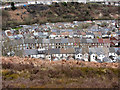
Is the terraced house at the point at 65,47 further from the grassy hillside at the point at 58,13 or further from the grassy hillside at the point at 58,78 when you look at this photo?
the grassy hillside at the point at 58,78

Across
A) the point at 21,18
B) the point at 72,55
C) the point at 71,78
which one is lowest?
the point at 72,55

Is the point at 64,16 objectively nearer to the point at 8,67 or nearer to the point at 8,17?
the point at 8,17

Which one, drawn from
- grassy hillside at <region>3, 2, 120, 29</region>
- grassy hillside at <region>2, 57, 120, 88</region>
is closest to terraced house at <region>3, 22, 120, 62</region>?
grassy hillside at <region>3, 2, 120, 29</region>

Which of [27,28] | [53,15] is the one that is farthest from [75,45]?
[53,15]

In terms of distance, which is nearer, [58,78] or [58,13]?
[58,78]

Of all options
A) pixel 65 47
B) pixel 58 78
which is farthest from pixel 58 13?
pixel 58 78

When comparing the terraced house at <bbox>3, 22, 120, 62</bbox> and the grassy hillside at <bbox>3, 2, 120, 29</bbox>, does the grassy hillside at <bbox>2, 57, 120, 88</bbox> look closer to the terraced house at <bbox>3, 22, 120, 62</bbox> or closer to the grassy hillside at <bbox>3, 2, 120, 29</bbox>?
the terraced house at <bbox>3, 22, 120, 62</bbox>

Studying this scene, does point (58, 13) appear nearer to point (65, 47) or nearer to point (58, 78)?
point (65, 47)

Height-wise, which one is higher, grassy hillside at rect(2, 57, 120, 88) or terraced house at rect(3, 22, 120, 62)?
grassy hillside at rect(2, 57, 120, 88)

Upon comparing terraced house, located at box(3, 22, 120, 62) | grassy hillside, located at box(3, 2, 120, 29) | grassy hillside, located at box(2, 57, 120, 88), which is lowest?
terraced house, located at box(3, 22, 120, 62)
